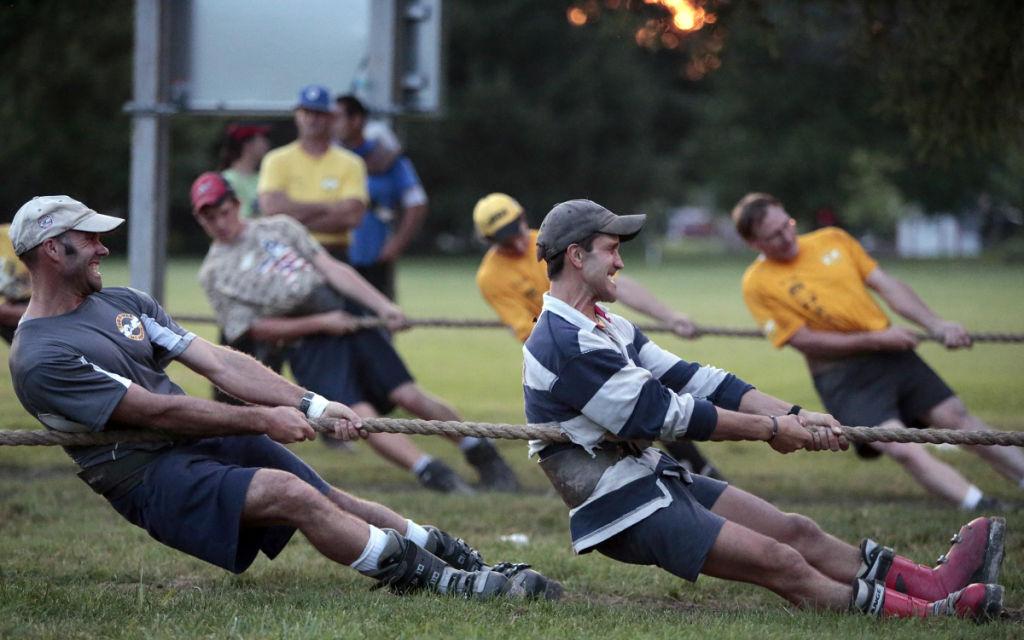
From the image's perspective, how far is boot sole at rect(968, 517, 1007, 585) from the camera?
16.3ft

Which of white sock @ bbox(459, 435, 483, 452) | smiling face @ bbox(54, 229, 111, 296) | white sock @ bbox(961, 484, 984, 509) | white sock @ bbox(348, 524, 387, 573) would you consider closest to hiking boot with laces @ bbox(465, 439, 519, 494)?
white sock @ bbox(459, 435, 483, 452)

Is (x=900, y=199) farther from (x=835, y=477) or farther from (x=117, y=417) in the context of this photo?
(x=117, y=417)

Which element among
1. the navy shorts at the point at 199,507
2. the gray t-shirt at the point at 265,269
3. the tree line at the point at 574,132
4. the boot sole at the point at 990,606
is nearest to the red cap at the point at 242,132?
the gray t-shirt at the point at 265,269

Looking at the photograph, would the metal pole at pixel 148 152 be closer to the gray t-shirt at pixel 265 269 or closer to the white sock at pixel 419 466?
the gray t-shirt at pixel 265 269

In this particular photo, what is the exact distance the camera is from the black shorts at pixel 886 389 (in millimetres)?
7434

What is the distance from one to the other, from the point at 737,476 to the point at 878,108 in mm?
3386

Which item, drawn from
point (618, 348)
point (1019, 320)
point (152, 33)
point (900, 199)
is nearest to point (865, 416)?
point (618, 348)

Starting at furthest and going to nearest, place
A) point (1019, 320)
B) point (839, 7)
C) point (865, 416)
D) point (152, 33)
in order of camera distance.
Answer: point (1019, 320) → point (839, 7) → point (152, 33) → point (865, 416)

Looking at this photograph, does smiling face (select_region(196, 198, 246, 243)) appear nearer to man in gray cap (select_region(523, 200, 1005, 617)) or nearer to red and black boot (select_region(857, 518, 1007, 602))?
man in gray cap (select_region(523, 200, 1005, 617))

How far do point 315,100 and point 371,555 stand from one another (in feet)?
16.6

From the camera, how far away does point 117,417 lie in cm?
471

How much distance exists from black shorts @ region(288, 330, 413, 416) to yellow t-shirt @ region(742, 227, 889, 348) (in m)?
2.44

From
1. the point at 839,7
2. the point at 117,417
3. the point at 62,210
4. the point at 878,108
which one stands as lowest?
the point at 117,417

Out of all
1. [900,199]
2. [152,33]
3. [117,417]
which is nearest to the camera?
[117,417]
